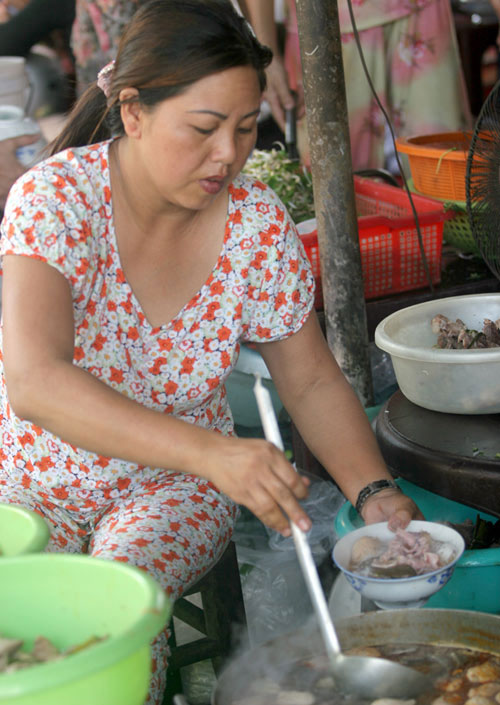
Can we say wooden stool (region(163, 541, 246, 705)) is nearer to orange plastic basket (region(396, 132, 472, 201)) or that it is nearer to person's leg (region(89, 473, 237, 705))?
person's leg (region(89, 473, 237, 705))

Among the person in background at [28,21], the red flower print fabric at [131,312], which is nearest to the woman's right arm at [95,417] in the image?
the red flower print fabric at [131,312]

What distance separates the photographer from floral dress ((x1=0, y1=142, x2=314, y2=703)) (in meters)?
1.70

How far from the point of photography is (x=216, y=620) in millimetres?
1943

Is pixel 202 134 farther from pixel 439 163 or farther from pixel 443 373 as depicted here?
pixel 439 163

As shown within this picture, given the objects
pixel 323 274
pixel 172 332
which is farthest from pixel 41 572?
pixel 323 274

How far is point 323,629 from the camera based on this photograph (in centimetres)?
131

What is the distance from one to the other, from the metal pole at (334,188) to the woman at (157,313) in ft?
1.58

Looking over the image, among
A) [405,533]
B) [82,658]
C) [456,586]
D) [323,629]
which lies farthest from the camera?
[456,586]

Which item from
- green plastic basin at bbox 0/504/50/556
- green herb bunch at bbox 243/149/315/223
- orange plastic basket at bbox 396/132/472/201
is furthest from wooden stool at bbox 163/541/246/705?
green herb bunch at bbox 243/149/315/223

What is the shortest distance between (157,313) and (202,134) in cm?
42

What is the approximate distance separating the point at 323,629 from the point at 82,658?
0.49 metres

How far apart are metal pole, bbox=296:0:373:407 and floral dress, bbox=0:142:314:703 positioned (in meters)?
0.48

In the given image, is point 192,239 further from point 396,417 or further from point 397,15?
point 397,15

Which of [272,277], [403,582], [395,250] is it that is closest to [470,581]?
[403,582]
